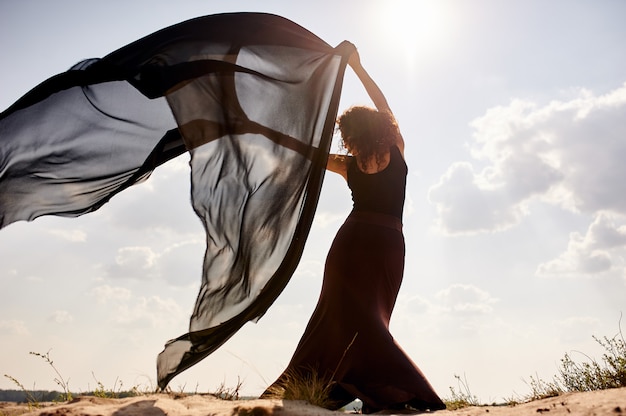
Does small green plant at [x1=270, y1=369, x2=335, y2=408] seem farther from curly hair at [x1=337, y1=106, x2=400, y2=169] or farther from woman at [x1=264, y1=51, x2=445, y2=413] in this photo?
curly hair at [x1=337, y1=106, x2=400, y2=169]

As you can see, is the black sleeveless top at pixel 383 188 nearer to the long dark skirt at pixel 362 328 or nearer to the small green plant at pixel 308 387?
the long dark skirt at pixel 362 328

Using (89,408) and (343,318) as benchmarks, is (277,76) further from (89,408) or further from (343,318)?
(89,408)

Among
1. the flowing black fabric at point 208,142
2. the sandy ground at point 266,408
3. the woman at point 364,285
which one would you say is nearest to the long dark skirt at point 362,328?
the woman at point 364,285

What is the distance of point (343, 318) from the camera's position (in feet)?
18.1

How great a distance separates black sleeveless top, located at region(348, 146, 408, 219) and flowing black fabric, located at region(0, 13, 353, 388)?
719 mm

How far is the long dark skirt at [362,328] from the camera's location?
4955 mm

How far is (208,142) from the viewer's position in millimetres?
5160

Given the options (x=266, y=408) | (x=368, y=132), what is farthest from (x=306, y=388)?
(x=368, y=132)

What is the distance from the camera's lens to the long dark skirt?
4.95 m

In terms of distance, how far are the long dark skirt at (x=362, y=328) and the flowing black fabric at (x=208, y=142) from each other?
781 mm

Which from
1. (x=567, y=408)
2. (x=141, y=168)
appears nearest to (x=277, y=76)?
(x=141, y=168)

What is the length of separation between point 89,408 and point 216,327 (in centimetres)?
126

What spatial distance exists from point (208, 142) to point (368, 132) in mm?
1735

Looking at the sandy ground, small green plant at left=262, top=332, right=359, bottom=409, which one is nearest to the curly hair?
small green plant at left=262, top=332, right=359, bottom=409
